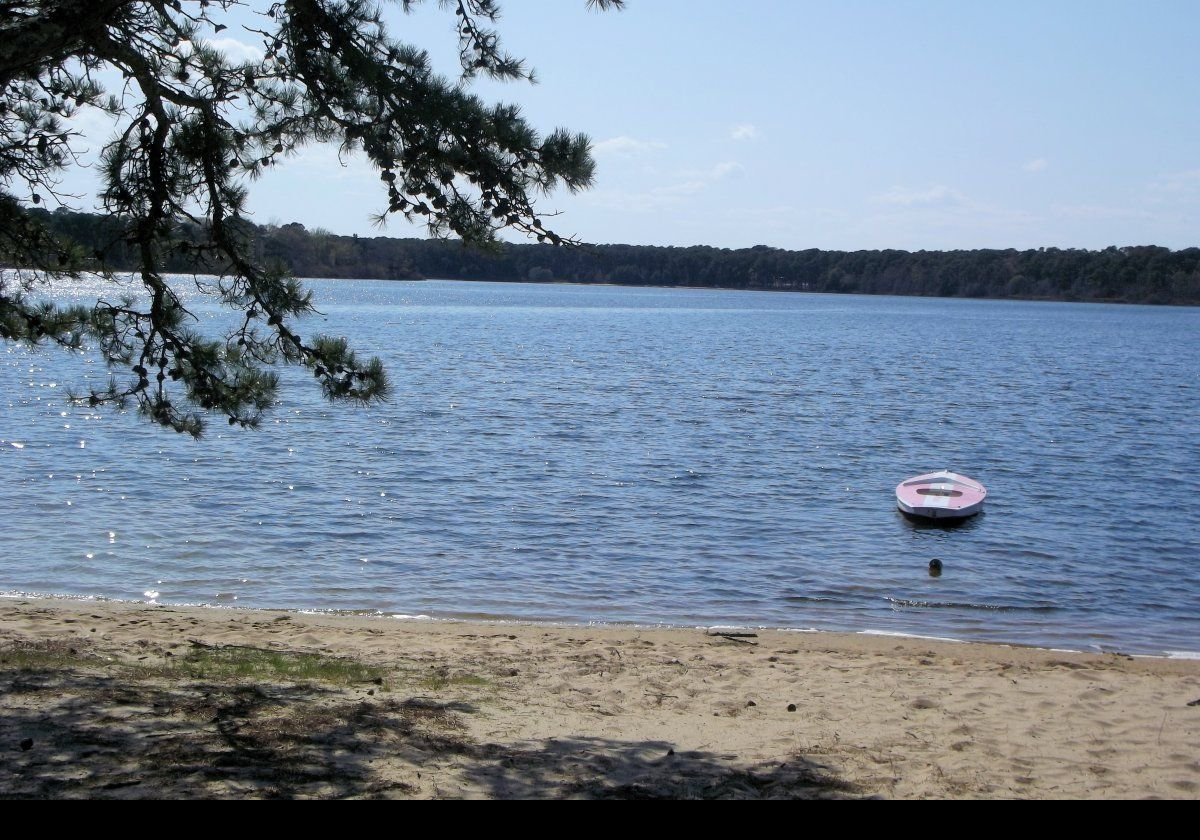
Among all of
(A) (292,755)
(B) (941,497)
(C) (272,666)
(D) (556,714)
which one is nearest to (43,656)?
(C) (272,666)

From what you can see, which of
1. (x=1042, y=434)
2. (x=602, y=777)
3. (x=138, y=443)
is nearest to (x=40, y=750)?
(x=602, y=777)

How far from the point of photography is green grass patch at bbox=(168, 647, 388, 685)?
7489mm

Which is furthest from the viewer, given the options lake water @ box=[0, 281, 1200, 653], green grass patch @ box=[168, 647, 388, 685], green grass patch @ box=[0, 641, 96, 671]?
lake water @ box=[0, 281, 1200, 653]

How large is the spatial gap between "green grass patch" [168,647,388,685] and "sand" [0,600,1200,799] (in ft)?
0.14

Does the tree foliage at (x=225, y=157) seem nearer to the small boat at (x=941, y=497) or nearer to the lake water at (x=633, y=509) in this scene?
the lake water at (x=633, y=509)

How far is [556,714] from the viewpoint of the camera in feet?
23.5

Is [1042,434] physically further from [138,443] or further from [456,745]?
[456,745]

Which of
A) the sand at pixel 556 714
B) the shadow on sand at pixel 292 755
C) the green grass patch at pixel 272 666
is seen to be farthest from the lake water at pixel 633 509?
the shadow on sand at pixel 292 755

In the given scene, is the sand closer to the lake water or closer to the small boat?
the lake water

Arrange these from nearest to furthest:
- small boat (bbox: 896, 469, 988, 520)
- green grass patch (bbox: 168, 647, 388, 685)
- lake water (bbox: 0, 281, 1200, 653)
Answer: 1. green grass patch (bbox: 168, 647, 388, 685)
2. lake water (bbox: 0, 281, 1200, 653)
3. small boat (bbox: 896, 469, 988, 520)

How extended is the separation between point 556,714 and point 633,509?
11177mm

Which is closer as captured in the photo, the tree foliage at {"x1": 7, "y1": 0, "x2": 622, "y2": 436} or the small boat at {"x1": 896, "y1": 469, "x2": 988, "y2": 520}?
the tree foliage at {"x1": 7, "y1": 0, "x2": 622, "y2": 436}

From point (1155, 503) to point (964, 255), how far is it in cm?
16338

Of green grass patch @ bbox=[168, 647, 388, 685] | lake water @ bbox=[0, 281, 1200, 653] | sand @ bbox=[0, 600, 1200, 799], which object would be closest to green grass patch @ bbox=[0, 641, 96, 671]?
sand @ bbox=[0, 600, 1200, 799]
